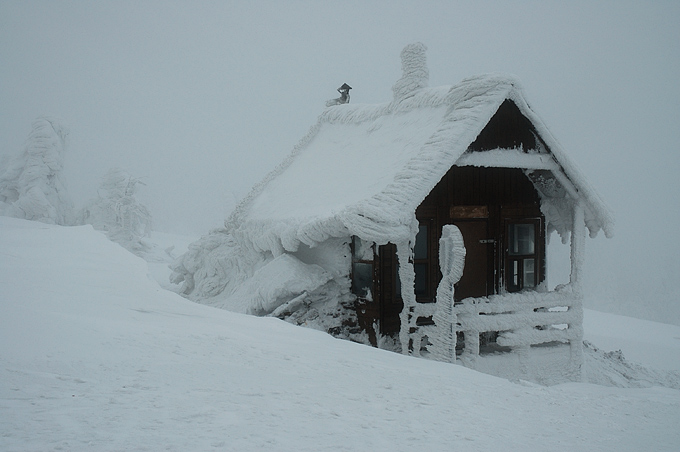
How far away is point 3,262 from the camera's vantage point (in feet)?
21.0

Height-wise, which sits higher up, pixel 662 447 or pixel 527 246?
pixel 527 246

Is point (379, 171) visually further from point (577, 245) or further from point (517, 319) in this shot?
point (577, 245)

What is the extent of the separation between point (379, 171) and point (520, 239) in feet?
12.1

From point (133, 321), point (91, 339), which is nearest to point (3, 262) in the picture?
point (133, 321)

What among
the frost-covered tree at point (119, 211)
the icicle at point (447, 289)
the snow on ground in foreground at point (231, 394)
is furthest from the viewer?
the frost-covered tree at point (119, 211)

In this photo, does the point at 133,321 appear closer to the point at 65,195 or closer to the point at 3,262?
the point at 3,262

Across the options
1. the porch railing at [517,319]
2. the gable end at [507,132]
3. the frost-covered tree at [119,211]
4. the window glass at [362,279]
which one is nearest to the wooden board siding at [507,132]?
the gable end at [507,132]

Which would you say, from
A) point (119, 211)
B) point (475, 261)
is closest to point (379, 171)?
point (475, 261)

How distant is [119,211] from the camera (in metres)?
32.7

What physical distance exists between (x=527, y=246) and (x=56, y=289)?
942cm

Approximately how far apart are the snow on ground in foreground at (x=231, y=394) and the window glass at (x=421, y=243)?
4.14m

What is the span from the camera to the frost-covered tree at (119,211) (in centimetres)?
3259

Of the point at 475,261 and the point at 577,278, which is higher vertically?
the point at 475,261

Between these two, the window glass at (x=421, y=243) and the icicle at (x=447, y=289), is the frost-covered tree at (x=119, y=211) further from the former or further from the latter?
the icicle at (x=447, y=289)
